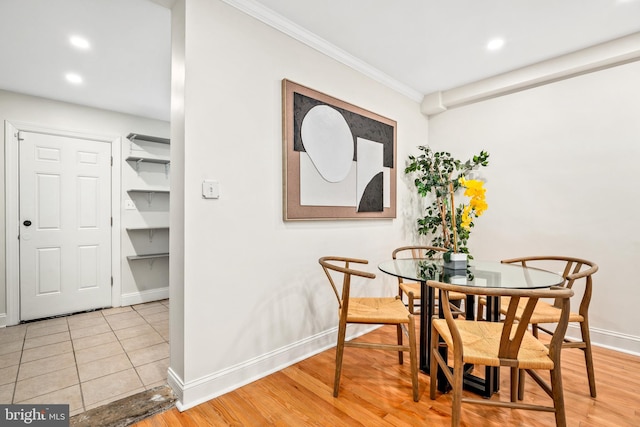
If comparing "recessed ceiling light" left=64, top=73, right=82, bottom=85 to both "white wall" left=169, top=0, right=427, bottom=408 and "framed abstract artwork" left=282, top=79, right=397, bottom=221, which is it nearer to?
"white wall" left=169, top=0, right=427, bottom=408

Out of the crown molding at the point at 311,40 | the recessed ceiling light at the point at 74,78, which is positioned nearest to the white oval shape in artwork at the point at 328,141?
the crown molding at the point at 311,40

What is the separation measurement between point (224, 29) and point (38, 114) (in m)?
2.83

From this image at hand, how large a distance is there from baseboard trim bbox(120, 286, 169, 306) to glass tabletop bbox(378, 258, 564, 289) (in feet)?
10.8

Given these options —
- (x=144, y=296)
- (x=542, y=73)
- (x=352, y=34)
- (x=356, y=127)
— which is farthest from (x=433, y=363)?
(x=144, y=296)

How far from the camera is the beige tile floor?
194cm

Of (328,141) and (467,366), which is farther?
(328,141)

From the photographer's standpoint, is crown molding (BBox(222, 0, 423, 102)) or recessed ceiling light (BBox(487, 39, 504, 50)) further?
recessed ceiling light (BBox(487, 39, 504, 50))

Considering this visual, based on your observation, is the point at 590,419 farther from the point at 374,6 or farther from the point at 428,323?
the point at 374,6

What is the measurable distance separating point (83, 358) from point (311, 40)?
306 centimetres

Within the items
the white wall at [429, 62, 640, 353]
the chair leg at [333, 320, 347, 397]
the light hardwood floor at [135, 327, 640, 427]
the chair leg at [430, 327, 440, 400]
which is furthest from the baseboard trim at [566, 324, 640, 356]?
the chair leg at [333, 320, 347, 397]

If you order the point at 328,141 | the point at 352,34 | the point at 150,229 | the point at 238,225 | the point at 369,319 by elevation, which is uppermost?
the point at 352,34

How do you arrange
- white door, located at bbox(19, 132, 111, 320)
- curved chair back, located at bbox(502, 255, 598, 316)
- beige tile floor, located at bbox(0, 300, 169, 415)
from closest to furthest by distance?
curved chair back, located at bbox(502, 255, 598, 316) < beige tile floor, located at bbox(0, 300, 169, 415) < white door, located at bbox(19, 132, 111, 320)

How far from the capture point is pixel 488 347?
4.72ft

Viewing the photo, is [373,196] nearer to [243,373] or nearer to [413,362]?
[413,362]
